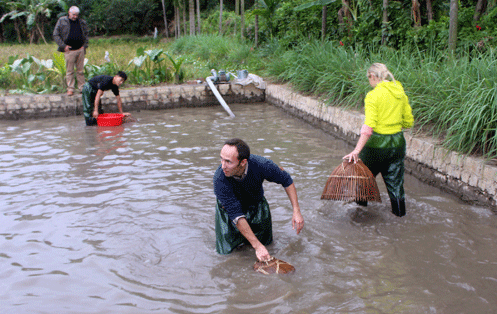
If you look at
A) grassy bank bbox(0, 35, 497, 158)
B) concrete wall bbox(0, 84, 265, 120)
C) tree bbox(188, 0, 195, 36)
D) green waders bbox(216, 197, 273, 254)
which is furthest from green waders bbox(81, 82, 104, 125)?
tree bbox(188, 0, 195, 36)

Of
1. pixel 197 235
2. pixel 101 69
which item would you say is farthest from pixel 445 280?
pixel 101 69

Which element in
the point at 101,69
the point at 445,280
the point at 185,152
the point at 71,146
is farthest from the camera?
the point at 101,69

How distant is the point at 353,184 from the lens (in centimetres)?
412

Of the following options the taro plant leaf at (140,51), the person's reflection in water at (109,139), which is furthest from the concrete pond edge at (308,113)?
the person's reflection in water at (109,139)

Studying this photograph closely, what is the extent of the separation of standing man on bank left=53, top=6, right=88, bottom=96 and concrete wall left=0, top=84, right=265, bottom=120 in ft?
1.37

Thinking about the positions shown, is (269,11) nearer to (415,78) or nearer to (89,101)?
(89,101)

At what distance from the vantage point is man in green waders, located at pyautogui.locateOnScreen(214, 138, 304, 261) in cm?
328

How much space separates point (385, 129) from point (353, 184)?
60cm

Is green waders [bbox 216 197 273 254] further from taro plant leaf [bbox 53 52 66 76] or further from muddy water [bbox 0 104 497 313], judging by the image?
taro plant leaf [bbox 53 52 66 76]

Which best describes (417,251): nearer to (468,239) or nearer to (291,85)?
(468,239)

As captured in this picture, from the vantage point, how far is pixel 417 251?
151 inches

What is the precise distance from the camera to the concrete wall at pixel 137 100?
1001 centimetres

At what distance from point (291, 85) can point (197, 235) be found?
6681 millimetres

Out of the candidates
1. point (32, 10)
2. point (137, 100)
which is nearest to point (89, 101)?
point (137, 100)
